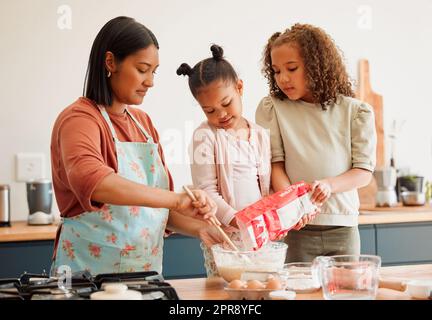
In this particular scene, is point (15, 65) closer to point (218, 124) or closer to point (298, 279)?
point (218, 124)

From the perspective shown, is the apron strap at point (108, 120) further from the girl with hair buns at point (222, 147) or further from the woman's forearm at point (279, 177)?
the woman's forearm at point (279, 177)

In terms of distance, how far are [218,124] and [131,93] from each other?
9.5 inches

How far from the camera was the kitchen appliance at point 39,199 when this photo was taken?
2.31 metres

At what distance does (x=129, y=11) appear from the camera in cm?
249

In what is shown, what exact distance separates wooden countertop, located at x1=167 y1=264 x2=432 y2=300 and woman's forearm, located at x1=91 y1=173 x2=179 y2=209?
0.16 metres

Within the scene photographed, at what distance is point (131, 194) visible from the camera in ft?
4.36

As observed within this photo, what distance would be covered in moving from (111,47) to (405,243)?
4.74 ft

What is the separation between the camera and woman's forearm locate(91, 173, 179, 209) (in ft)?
A: 4.36

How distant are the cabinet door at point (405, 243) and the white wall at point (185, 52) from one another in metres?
0.43

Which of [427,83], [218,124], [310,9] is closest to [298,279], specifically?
[218,124]

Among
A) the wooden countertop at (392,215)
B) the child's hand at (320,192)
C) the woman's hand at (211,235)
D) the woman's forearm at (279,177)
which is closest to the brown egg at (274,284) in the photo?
the woman's hand at (211,235)

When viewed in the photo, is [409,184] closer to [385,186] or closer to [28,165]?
[385,186]

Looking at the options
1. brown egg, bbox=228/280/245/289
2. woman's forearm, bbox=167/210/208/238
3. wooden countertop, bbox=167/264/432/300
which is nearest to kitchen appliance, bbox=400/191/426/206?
wooden countertop, bbox=167/264/432/300
